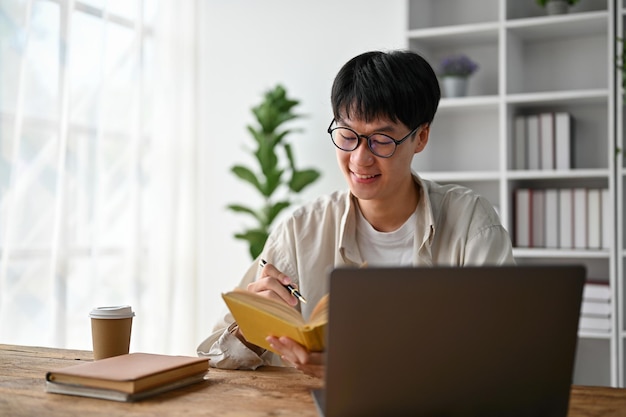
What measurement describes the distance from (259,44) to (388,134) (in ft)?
8.81

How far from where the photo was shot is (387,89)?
1.80m

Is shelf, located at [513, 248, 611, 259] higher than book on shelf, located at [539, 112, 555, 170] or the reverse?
the reverse

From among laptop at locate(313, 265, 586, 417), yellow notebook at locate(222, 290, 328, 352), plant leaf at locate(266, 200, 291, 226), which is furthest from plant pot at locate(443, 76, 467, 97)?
laptop at locate(313, 265, 586, 417)

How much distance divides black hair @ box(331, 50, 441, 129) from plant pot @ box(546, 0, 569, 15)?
70.7 inches

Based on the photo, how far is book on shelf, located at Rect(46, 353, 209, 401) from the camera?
134cm

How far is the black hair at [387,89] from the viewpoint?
1.81 meters

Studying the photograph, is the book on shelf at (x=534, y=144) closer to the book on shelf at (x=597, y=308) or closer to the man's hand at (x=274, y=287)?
the book on shelf at (x=597, y=308)

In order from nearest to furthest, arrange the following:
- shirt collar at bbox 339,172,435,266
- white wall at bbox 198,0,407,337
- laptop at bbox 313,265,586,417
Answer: laptop at bbox 313,265,586,417
shirt collar at bbox 339,172,435,266
white wall at bbox 198,0,407,337

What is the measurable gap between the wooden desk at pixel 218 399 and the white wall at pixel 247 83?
8.60ft

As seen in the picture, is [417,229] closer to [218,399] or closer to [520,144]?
[218,399]

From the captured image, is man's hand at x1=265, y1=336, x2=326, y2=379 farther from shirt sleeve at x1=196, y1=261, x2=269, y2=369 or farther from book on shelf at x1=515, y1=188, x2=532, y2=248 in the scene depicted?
book on shelf at x1=515, y1=188, x2=532, y2=248

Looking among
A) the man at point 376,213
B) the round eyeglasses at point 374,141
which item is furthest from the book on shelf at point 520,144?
the round eyeglasses at point 374,141

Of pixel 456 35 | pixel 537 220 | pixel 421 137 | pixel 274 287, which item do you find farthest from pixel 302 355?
pixel 456 35

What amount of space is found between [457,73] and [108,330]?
2.42 m
